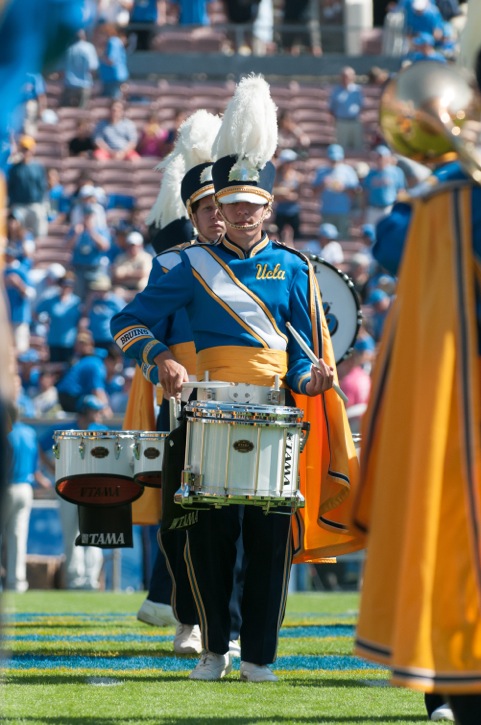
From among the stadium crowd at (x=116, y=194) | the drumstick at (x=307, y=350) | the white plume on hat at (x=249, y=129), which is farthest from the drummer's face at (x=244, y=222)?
the stadium crowd at (x=116, y=194)

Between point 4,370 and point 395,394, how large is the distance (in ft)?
3.76

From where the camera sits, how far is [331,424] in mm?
6535

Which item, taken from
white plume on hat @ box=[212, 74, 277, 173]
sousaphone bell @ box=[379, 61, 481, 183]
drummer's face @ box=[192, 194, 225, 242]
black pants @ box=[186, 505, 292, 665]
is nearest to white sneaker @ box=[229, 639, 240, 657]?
black pants @ box=[186, 505, 292, 665]

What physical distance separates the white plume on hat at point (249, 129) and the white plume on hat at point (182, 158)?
1.42m

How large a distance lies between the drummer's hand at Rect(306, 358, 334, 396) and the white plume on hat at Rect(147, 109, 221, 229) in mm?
2300

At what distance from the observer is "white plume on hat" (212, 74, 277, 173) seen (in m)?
6.68

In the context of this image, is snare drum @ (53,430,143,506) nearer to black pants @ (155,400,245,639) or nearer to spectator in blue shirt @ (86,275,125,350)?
black pants @ (155,400,245,639)

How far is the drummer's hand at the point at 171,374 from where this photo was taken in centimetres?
643

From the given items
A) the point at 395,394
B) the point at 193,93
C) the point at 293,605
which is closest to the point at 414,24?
the point at 193,93

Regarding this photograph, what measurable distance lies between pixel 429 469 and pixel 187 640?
3.45 meters

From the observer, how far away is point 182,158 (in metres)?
Result: 8.45

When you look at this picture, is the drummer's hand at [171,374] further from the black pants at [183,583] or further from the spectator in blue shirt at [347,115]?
the spectator in blue shirt at [347,115]

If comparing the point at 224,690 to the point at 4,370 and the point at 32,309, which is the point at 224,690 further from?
the point at 32,309

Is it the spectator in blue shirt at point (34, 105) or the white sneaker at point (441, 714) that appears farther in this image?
the spectator in blue shirt at point (34, 105)
